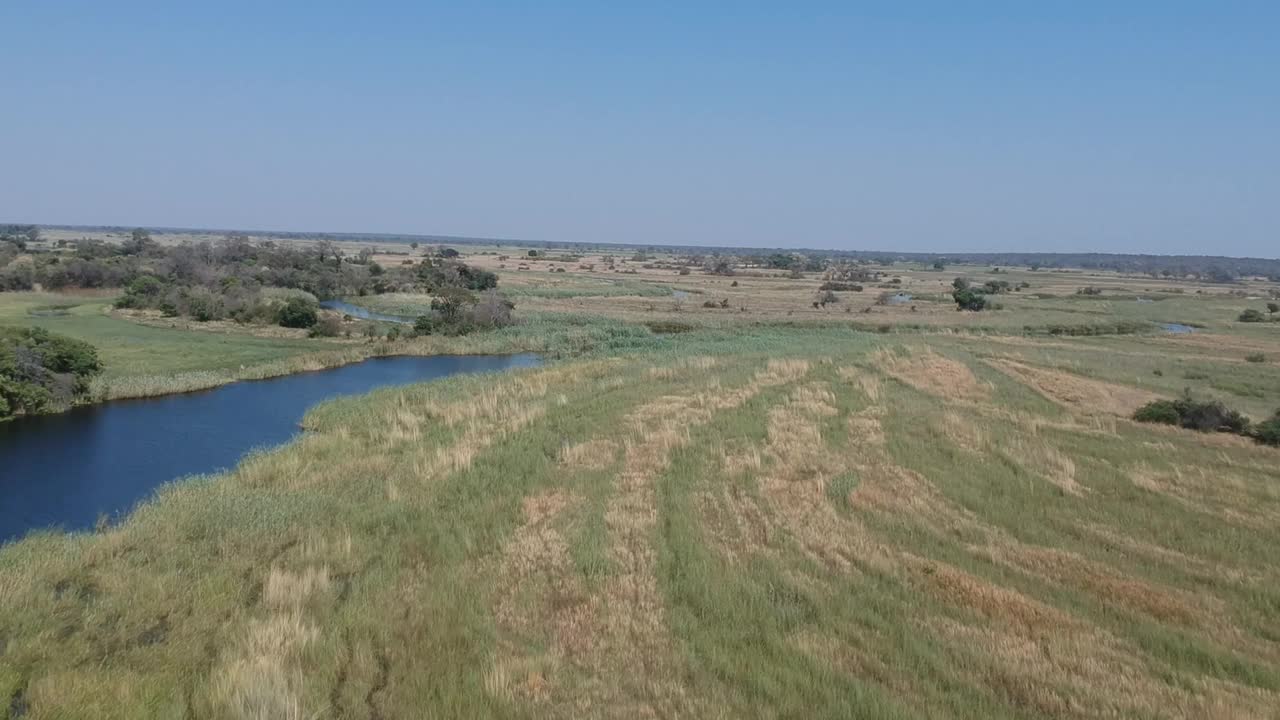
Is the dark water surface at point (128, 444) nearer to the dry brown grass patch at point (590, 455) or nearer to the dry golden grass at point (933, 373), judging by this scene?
the dry brown grass patch at point (590, 455)

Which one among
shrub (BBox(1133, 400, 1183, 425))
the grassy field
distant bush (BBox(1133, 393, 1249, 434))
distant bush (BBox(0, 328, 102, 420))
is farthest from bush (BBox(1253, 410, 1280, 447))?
distant bush (BBox(0, 328, 102, 420))

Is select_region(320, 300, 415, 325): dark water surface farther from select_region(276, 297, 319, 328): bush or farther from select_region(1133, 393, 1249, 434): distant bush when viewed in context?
select_region(1133, 393, 1249, 434): distant bush

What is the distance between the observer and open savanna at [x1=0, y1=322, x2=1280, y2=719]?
7367 millimetres

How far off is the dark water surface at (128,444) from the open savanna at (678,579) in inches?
115

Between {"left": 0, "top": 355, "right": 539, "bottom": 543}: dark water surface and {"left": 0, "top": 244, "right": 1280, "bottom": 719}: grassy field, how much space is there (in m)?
2.68

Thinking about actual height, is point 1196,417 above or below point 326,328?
above

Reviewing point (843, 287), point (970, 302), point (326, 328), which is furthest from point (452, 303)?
point (843, 287)

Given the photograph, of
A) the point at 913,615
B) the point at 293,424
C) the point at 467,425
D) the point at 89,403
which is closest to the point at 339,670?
Answer: the point at 913,615

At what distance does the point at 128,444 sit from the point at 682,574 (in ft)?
61.5

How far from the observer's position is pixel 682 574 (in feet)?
33.4

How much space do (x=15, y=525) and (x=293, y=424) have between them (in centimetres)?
994

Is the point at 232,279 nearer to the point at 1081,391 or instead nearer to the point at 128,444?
the point at 128,444

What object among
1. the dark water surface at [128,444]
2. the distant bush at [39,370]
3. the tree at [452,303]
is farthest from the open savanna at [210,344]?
the tree at [452,303]

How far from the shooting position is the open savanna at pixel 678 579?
7367 millimetres
